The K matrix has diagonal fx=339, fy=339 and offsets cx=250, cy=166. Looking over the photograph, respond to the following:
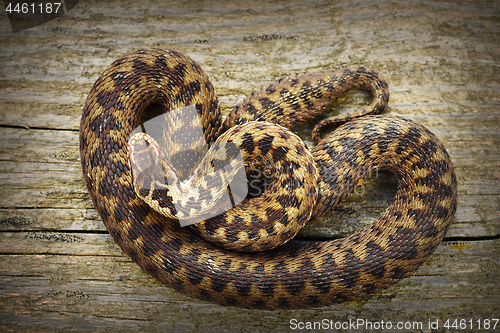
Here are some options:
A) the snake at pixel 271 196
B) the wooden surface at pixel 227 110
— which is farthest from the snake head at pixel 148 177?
the wooden surface at pixel 227 110

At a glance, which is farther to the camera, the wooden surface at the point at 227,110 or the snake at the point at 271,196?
the wooden surface at the point at 227,110

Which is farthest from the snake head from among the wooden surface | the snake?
the wooden surface

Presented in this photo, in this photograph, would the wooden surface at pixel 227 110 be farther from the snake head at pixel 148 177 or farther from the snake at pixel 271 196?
the snake head at pixel 148 177

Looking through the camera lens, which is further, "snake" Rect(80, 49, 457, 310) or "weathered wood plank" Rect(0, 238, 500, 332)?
"weathered wood plank" Rect(0, 238, 500, 332)

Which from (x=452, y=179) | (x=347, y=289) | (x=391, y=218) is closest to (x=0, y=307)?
(x=347, y=289)

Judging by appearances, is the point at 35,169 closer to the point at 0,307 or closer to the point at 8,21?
the point at 0,307

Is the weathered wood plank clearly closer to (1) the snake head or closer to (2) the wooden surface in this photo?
(2) the wooden surface
